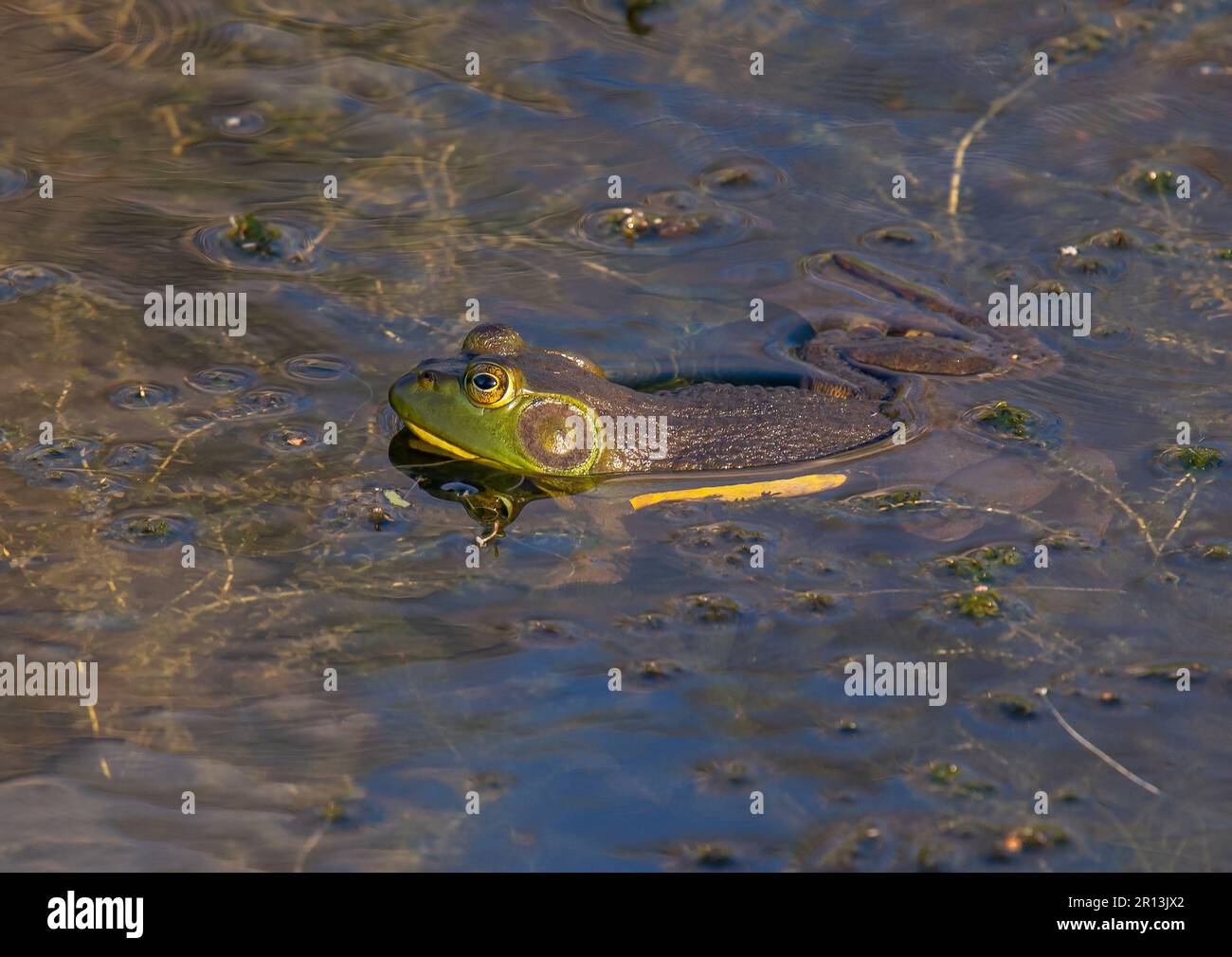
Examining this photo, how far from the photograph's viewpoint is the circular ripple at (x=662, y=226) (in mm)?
7562

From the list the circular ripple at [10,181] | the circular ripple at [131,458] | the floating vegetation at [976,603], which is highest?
the circular ripple at [10,181]

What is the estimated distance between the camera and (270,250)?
7293 millimetres

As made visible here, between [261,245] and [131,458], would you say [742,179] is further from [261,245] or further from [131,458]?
[131,458]

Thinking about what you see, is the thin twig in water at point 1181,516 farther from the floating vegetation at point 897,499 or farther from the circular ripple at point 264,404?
the circular ripple at point 264,404

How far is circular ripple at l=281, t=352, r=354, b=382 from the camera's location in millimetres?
6508

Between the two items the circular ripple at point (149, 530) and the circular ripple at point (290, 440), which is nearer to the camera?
the circular ripple at point (149, 530)

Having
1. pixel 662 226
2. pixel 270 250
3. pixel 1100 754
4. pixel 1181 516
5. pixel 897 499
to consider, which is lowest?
pixel 1100 754

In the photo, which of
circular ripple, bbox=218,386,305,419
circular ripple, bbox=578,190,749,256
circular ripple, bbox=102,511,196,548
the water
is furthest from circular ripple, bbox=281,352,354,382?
circular ripple, bbox=578,190,749,256

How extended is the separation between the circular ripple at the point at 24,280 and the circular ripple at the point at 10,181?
804mm

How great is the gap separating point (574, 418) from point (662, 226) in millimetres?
2065

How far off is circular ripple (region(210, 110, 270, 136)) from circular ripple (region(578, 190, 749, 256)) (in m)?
2.10

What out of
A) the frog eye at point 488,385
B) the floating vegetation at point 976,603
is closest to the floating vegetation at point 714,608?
the floating vegetation at point 976,603

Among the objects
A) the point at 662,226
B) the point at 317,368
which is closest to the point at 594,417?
the point at 317,368

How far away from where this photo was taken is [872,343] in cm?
681
